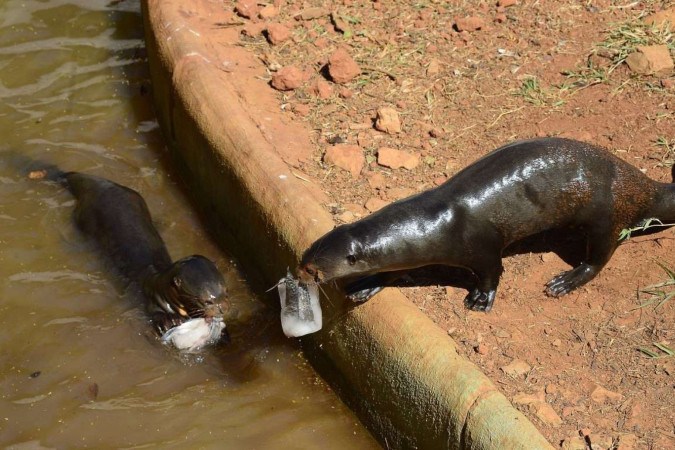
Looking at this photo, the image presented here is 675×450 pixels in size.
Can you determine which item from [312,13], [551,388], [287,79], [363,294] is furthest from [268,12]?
[551,388]

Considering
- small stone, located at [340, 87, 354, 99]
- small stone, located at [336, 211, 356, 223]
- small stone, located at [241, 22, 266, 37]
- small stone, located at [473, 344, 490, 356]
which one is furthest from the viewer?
small stone, located at [241, 22, 266, 37]

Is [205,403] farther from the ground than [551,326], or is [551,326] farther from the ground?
[551,326]

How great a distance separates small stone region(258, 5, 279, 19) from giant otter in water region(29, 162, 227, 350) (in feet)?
5.24

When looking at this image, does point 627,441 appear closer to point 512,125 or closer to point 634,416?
point 634,416

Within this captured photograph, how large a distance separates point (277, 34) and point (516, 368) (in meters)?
3.19

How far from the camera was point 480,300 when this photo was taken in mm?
4145

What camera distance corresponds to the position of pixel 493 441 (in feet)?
10.9

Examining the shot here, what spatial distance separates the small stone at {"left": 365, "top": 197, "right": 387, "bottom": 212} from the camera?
462cm

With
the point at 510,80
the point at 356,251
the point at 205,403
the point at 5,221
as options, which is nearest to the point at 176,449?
the point at 205,403

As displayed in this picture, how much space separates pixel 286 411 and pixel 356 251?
957 mm

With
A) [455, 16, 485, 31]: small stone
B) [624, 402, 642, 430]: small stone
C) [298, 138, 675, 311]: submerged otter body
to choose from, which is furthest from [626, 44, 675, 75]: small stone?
[624, 402, 642, 430]: small stone

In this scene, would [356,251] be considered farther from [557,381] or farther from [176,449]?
[176,449]

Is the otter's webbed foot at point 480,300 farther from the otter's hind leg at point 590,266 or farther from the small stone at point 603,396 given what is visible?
the small stone at point 603,396

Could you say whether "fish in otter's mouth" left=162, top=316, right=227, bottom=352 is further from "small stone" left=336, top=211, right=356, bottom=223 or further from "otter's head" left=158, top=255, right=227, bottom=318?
"small stone" left=336, top=211, right=356, bottom=223
